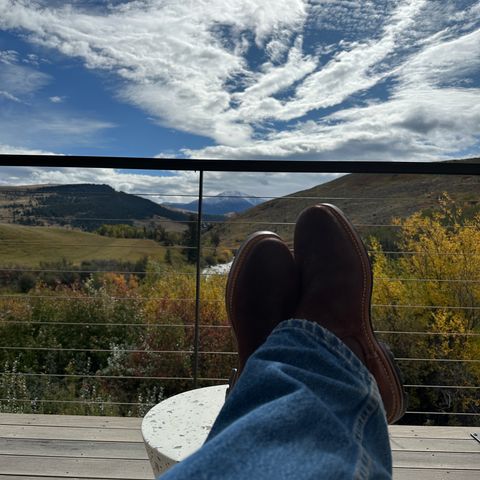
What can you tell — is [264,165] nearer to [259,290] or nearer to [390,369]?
[259,290]

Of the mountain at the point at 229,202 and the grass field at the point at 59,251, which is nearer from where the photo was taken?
the mountain at the point at 229,202

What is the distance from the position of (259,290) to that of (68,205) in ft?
13.5

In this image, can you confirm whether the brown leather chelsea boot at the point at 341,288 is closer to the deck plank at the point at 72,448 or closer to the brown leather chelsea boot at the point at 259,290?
the brown leather chelsea boot at the point at 259,290

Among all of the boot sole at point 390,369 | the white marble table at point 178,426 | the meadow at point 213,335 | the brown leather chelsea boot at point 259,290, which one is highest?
the brown leather chelsea boot at point 259,290

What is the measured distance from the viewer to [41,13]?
24.7 ft

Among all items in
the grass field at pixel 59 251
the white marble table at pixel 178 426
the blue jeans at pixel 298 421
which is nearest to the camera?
the blue jeans at pixel 298 421

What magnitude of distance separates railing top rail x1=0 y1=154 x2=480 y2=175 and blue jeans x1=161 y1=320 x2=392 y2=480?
87 cm

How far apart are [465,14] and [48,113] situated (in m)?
9.18

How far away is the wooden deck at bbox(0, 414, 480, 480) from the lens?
4.39 feet

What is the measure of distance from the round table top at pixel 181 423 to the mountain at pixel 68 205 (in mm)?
2527

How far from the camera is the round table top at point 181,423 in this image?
916 mm

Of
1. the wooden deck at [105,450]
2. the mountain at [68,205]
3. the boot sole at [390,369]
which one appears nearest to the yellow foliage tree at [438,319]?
the mountain at [68,205]

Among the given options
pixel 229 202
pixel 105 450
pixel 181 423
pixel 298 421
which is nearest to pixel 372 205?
pixel 229 202

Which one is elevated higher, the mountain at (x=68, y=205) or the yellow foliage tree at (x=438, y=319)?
the mountain at (x=68, y=205)
